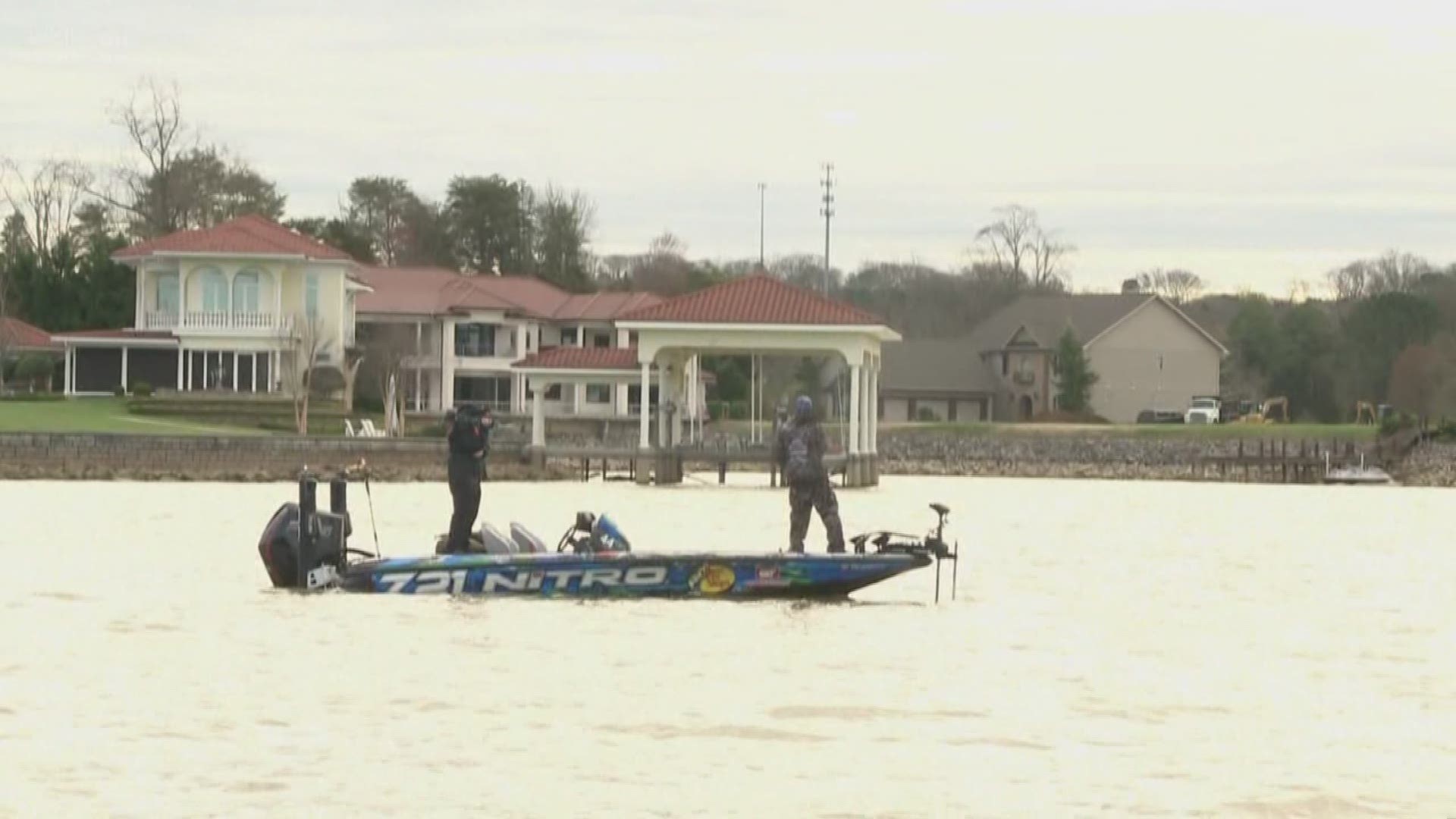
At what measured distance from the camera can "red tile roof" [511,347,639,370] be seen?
68.6 meters

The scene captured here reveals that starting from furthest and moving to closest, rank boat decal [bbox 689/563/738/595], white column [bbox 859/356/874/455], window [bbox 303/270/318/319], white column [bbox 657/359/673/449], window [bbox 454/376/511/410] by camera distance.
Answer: window [bbox 454/376/511/410] → window [bbox 303/270/318/319] → white column [bbox 859/356/874/455] → white column [bbox 657/359/673/449] → boat decal [bbox 689/563/738/595]

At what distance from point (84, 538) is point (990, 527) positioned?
16106 mm

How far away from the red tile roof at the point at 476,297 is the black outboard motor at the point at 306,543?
64.9 meters

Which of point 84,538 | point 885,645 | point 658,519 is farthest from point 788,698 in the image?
point 658,519

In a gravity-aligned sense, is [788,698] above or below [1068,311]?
below

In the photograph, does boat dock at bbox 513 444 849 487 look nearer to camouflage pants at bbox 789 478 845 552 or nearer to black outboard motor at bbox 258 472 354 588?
camouflage pants at bbox 789 478 845 552

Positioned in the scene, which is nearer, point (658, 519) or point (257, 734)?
point (257, 734)

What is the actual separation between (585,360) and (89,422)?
13.6 m

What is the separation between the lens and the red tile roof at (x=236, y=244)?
8181 cm

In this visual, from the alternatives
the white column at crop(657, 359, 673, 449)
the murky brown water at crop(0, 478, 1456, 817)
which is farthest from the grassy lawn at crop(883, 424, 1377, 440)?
the murky brown water at crop(0, 478, 1456, 817)

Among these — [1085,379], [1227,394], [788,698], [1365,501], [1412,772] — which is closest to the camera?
[1412,772]

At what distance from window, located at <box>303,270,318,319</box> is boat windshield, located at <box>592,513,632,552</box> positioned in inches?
2311

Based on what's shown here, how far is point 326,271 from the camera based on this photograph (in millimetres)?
83188

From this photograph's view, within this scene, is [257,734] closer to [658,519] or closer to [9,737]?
[9,737]
